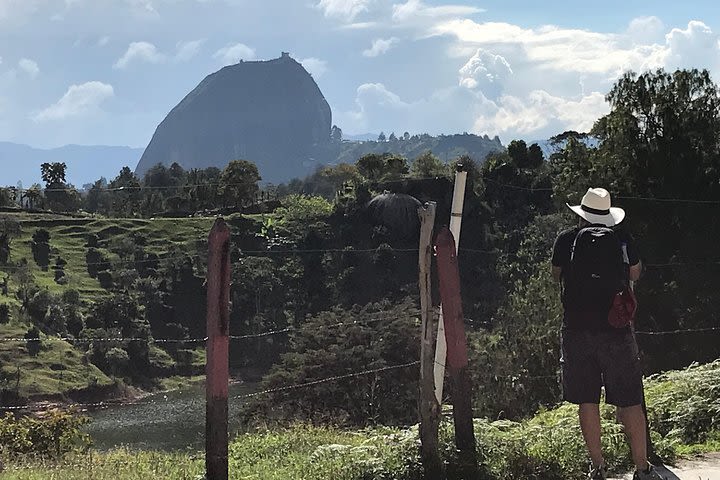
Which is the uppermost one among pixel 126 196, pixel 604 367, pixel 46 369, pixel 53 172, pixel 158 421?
pixel 53 172

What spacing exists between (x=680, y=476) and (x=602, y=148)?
2245 centimetres

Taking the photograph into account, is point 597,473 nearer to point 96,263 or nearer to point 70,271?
point 70,271

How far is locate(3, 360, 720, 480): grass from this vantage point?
466 cm

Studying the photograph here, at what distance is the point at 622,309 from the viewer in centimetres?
415

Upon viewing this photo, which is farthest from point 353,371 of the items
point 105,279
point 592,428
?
point 105,279

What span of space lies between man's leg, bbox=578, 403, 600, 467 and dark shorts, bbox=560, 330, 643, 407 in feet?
0.13

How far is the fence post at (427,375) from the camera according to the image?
15.1 ft

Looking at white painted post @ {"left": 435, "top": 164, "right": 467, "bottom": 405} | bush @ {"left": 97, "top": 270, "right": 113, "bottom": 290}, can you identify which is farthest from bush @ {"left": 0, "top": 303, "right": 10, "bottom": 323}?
white painted post @ {"left": 435, "top": 164, "right": 467, "bottom": 405}

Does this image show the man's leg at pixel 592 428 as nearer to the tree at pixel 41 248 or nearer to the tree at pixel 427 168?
the tree at pixel 427 168

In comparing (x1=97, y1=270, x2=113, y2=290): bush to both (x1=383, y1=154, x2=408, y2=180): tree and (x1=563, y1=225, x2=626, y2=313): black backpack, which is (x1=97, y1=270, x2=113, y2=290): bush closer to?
(x1=383, y1=154, x2=408, y2=180): tree

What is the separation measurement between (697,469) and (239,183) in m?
75.1

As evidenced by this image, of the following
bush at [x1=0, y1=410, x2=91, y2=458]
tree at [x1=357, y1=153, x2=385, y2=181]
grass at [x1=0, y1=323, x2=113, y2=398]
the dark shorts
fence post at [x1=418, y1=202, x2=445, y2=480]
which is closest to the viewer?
the dark shorts

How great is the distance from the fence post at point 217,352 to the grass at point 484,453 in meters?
0.49

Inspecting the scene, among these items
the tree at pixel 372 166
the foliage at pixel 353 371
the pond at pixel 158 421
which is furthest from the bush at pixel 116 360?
the tree at pixel 372 166
